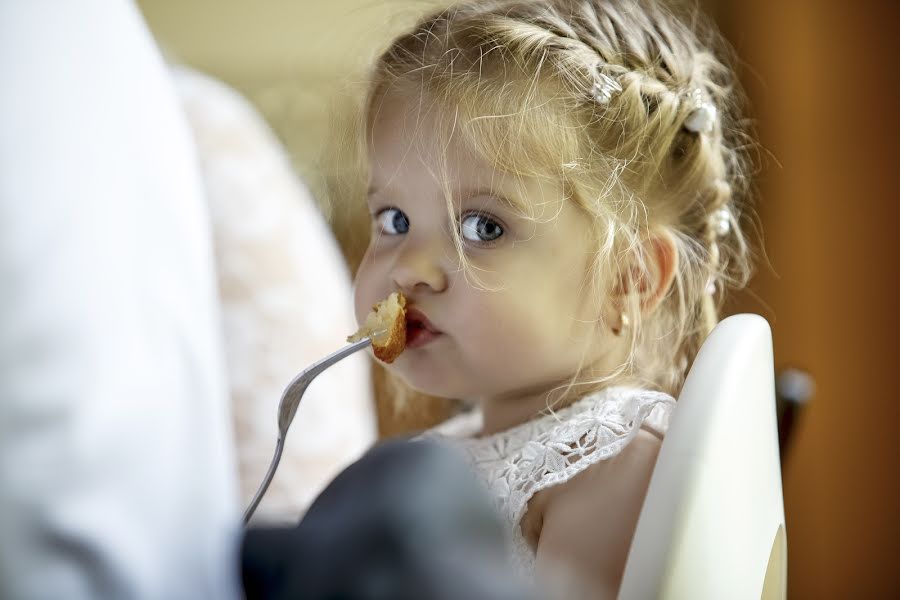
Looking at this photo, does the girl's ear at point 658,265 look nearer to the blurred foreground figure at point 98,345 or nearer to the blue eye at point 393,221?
the blue eye at point 393,221

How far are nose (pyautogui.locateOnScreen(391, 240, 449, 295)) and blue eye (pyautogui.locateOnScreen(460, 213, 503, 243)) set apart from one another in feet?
0.07

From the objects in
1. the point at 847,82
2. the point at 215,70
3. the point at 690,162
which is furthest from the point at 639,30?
the point at 215,70

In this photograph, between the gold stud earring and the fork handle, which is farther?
the gold stud earring

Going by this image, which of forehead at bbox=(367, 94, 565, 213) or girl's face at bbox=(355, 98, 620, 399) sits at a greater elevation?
forehead at bbox=(367, 94, 565, 213)

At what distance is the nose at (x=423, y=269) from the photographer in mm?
633

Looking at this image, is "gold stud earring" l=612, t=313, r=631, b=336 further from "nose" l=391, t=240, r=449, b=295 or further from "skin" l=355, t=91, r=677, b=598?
"nose" l=391, t=240, r=449, b=295

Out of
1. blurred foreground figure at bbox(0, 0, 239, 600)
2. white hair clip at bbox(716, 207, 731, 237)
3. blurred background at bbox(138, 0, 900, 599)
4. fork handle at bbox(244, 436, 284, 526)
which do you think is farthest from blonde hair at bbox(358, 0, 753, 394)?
blurred background at bbox(138, 0, 900, 599)

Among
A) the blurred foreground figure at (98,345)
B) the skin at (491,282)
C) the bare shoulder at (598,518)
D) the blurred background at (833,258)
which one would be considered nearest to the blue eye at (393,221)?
the skin at (491,282)

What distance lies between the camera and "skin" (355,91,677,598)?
0.62 m

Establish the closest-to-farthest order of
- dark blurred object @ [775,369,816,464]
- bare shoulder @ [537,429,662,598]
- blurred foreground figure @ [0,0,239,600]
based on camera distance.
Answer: blurred foreground figure @ [0,0,239,600], bare shoulder @ [537,429,662,598], dark blurred object @ [775,369,816,464]

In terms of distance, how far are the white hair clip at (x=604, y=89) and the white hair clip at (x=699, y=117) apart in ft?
0.26

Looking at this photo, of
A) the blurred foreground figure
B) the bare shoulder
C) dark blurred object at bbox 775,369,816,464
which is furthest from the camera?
dark blurred object at bbox 775,369,816,464

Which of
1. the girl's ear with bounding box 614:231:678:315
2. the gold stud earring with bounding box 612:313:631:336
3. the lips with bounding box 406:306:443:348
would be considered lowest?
the gold stud earring with bounding box 612:313:631:336

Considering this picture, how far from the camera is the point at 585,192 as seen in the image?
0.64 m
